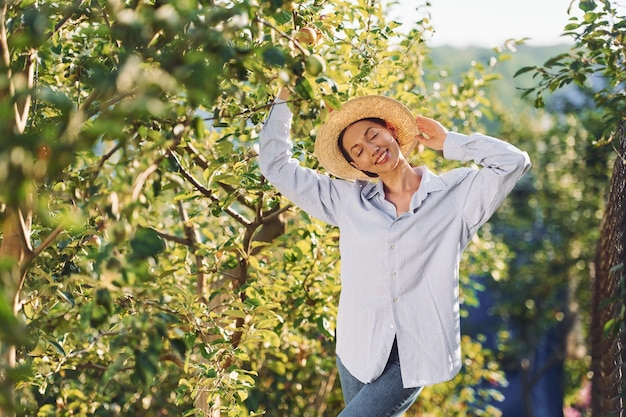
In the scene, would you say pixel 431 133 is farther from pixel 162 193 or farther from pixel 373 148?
pixel 162 193

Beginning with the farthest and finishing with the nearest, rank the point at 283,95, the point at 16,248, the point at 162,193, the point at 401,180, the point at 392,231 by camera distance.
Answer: the point at 162,193 → the point at 401,180 → the point at 392,231 → the point at 283,95 → the point at 16,248

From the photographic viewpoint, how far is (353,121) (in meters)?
2.61

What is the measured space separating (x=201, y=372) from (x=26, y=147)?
1.48m

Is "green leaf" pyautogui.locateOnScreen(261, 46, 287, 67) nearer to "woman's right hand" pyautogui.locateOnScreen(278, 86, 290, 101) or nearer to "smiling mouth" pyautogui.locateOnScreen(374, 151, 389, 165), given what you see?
"woman's right hand" pyautogui.locateOnScreen(278, 86, 290, 101)

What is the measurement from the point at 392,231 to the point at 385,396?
0.45 meters

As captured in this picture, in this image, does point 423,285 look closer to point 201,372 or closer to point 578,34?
point 201,372

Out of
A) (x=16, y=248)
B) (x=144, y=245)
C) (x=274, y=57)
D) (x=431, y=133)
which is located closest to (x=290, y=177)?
(x=431, y=133)

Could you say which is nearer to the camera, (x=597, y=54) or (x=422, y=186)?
(x=422, y=186)

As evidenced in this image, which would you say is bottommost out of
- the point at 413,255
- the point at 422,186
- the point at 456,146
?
the point at 413,255

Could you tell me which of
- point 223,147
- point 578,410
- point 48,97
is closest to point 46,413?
point 223,147

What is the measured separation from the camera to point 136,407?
4379mm

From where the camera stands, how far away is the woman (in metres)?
2.41

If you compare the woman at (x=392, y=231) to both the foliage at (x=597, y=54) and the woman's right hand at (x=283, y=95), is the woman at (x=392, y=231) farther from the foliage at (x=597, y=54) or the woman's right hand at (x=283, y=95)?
the foliage at (x=597, y=54)

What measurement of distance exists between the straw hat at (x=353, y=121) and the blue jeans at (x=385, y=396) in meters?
0.56
